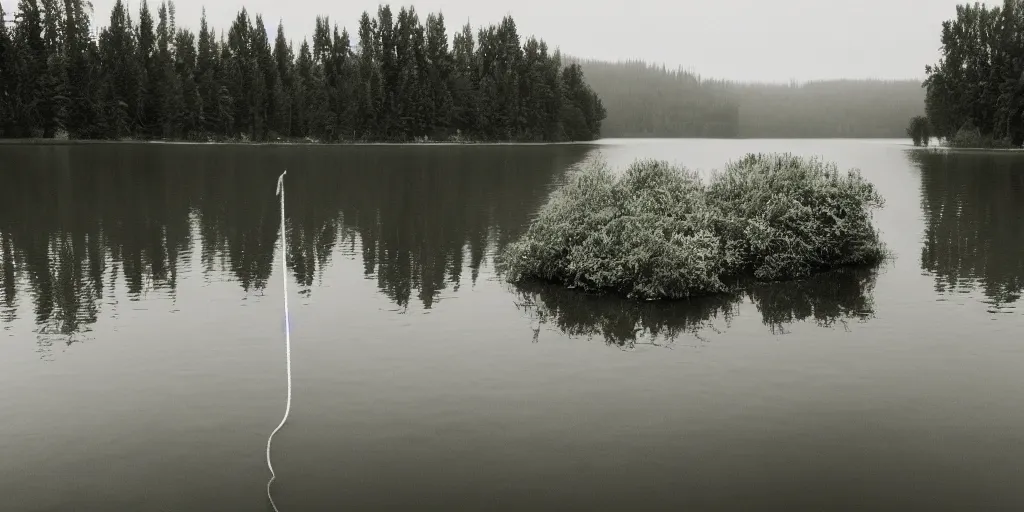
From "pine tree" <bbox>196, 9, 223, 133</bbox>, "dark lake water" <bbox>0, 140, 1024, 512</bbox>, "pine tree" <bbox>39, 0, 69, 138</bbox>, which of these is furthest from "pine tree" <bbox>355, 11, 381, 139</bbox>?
"dark lake water" <bbox>0, 140, 1024, 512</bbox>

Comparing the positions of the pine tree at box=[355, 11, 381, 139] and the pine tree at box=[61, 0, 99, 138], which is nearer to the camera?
the pine tree at box=[61, 0, 99, 138]

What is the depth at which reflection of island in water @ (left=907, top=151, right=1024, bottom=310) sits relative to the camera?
36.0 m

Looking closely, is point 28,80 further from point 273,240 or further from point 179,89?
point 273,240

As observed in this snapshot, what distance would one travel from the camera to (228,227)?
168ft

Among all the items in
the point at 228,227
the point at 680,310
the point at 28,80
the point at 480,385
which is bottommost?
the point at 480,385

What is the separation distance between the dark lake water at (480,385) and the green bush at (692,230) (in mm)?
1228

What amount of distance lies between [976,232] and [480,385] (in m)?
39.4

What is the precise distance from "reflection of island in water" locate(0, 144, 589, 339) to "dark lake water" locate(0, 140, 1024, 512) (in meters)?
0.35

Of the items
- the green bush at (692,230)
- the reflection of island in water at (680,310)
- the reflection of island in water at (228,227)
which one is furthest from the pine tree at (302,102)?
the reflection of island in water at (680,310)

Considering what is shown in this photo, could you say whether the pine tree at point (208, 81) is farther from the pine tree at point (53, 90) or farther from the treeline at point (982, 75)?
the treeline at point (982, 75)

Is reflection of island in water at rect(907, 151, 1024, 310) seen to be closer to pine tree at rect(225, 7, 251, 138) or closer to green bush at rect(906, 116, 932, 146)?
green bush at rect(906, 116, 932, 146)

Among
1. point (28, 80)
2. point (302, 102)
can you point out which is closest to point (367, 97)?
point (302, 102)

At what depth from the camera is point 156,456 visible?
17.7 m

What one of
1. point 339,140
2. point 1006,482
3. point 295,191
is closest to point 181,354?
point 1006,482
